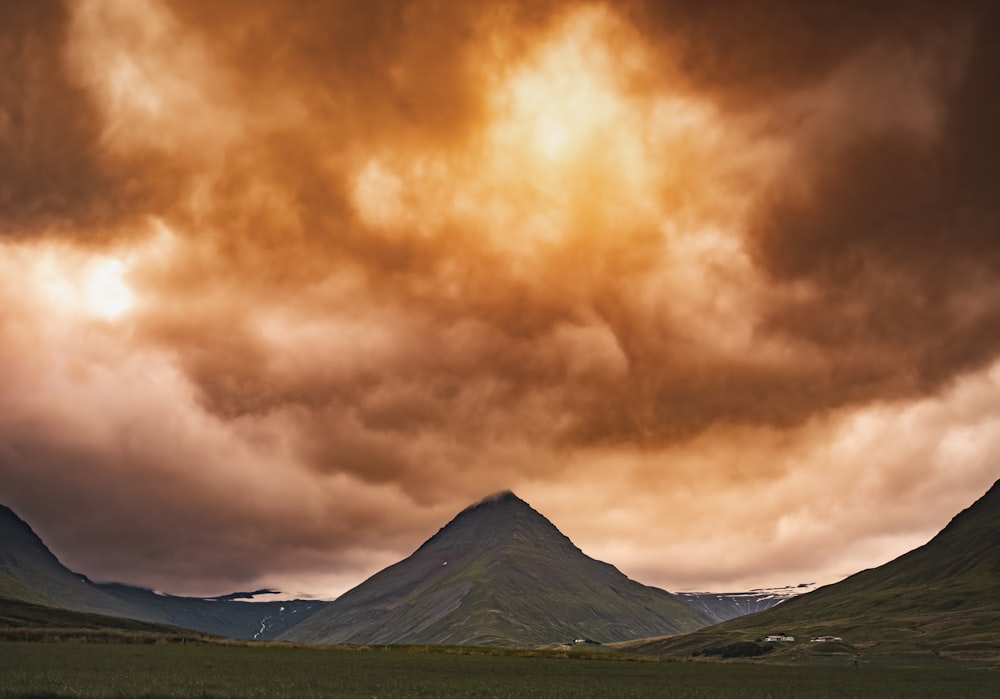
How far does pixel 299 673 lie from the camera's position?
101000 millimetres

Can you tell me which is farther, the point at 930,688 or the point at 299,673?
the point at 930,688

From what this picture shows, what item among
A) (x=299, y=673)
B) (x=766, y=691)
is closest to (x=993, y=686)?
(x=766, y=691)

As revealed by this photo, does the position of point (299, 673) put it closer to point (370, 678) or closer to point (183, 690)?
point (370, 678)

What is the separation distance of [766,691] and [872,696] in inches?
497

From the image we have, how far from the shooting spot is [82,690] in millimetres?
65938

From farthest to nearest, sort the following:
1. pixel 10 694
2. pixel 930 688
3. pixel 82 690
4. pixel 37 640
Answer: pixel 37 640 < pixel 930 688 < pixel 82 690 < pixel 10 694

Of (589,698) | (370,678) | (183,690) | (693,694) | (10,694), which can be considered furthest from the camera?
(370,678)

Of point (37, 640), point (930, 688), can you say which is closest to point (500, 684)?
point (930, 688)

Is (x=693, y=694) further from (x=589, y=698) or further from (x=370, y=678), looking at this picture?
(x=370, y=678)

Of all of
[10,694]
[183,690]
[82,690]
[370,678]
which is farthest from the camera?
[370,678]

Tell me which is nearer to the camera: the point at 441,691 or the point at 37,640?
the point at 441,691

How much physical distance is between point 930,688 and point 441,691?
81.5 meters

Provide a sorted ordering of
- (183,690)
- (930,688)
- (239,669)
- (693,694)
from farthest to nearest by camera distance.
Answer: (930,688) < (239,669) < (693,694) < (183,690)

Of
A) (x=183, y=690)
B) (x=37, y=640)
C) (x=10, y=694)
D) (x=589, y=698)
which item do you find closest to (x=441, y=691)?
(x=589, y=698)
